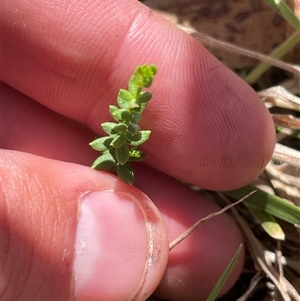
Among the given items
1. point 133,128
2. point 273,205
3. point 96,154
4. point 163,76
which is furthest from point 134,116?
point 273,205

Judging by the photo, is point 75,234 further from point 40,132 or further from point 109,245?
point 40,132

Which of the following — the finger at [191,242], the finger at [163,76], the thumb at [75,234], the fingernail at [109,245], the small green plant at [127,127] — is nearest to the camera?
the small green plant at [127,127]

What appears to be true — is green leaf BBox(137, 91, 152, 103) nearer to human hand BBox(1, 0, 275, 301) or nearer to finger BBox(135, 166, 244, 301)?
human hand BBox(1, 0, 275, 301)

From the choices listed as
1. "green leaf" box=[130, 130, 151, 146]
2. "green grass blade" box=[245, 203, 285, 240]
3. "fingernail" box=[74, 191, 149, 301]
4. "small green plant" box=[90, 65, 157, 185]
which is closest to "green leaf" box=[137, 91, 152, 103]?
"small green plant" box=[90, 65, 157, 185]

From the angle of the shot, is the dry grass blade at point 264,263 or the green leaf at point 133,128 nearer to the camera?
the green leaf at point 133,128

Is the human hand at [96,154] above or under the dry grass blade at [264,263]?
above

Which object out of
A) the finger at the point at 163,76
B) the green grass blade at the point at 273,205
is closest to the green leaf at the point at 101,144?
the finger at the point at 163,76

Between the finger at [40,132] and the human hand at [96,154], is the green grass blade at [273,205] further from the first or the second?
the finger at [40,132]
